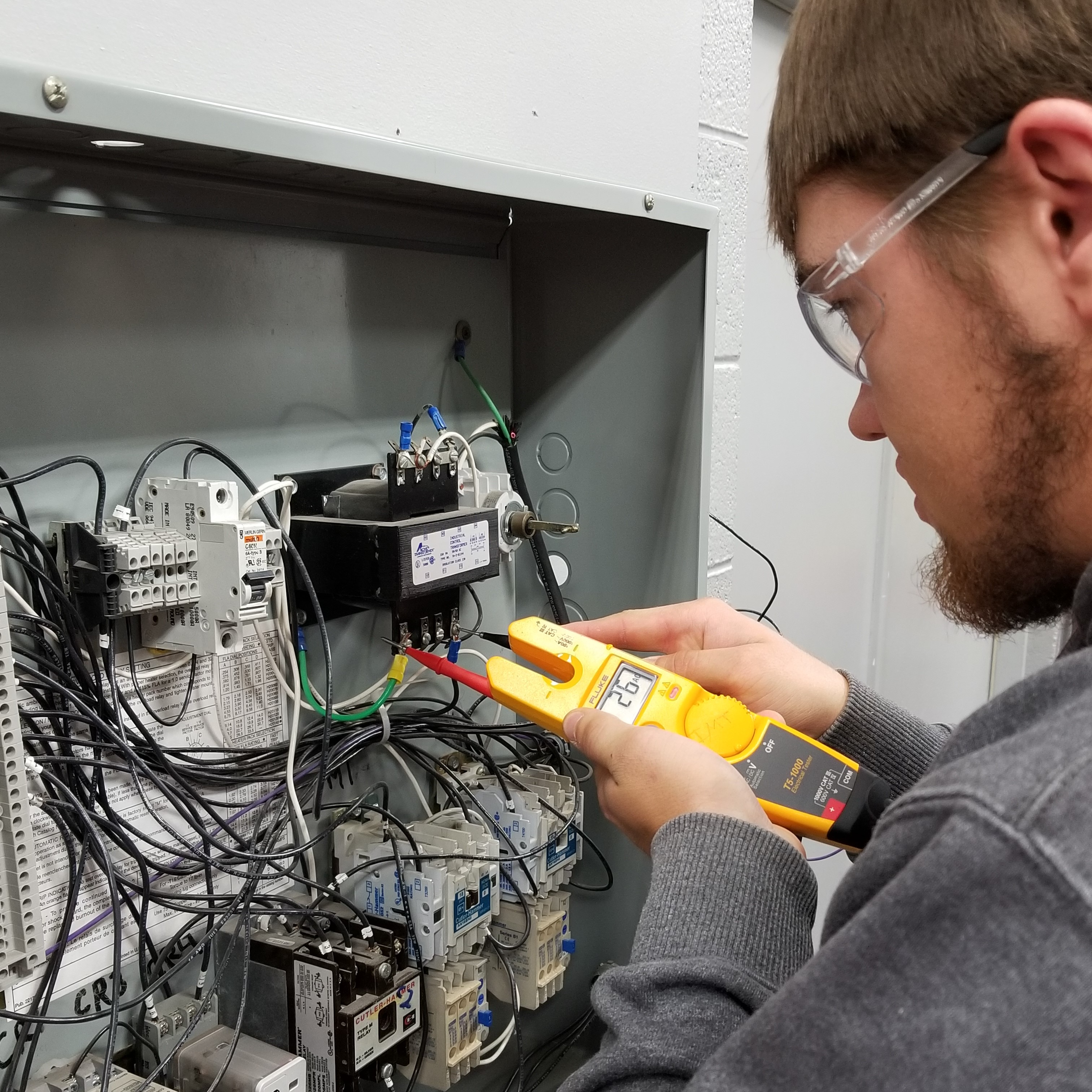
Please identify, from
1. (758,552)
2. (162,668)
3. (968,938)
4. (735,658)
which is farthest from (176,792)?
(758,552)

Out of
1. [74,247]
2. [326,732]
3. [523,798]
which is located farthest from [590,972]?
[74,247]

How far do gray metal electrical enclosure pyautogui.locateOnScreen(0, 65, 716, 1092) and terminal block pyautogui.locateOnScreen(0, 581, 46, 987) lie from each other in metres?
0.22

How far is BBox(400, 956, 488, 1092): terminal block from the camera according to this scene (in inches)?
35.3

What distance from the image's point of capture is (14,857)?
54cm

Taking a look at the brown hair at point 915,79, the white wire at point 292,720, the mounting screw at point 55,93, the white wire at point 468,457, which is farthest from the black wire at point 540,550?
the mounting screw at point 55,93

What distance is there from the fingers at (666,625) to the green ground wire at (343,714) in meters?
0.20

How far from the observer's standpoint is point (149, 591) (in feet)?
2.27

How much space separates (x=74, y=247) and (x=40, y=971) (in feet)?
1.77

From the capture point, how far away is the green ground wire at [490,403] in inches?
41.5

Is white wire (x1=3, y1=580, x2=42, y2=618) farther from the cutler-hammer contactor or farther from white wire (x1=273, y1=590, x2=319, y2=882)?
white wire (x1=273, y1=590, x2=319, y2=882)

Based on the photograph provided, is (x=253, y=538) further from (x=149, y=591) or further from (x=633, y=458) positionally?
(x=633, y=458)

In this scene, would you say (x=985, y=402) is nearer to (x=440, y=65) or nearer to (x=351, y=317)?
(x=440, y=65)

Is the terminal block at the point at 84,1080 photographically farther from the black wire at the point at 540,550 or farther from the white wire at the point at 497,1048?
the black wire at the point at 540,550

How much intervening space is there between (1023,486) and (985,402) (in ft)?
0.16
